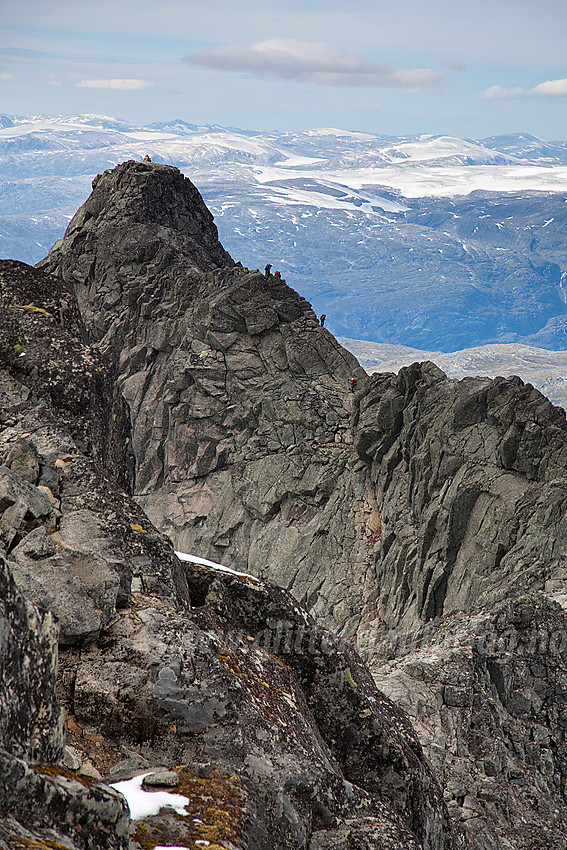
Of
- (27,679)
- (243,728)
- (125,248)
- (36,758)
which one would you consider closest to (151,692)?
(243,728)

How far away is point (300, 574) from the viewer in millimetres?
62938

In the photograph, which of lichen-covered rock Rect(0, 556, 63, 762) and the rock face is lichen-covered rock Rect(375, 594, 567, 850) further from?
lichen-covered rock Rect(0, 556, 63, 762)

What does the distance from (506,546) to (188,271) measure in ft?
172

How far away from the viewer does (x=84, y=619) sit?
10.7 metres

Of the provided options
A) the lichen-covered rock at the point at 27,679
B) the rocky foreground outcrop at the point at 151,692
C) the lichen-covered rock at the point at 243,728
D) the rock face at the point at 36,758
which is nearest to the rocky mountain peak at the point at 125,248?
the rocky foreground outcrop at the point at 151,692

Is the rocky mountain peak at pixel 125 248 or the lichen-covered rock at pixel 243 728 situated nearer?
the lichen-covered rock at pixel 243 728

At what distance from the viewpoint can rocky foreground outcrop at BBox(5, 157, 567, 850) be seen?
10.4m

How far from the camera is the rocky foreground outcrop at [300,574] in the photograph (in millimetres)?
10438

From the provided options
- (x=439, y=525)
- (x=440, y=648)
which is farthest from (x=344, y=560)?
(x=440, y=648)

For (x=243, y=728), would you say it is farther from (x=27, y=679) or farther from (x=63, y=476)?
(x=63, y=476)

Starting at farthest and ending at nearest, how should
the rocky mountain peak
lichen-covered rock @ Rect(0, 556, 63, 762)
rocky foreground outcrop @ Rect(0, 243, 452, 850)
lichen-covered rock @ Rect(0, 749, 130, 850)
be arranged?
1. the rocky mountain peak
2. rocky foreground outcrop @ Rect(0, 243, 452, 850)
3. lichen-covered rock @ Rect(0, 556, 63, 762)
4. lichen-covered rock @ Rect(0, 749, 130, 850)

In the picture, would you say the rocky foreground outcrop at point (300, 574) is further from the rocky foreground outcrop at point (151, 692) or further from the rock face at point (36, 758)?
the rock face at point (36, 758)

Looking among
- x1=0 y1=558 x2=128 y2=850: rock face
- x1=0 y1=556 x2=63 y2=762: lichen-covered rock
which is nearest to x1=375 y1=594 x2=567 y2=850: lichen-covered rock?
x1=0 y1=558 x2=128 y2=850: rock face

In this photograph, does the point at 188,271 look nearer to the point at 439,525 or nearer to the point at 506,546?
the point at 439,525
